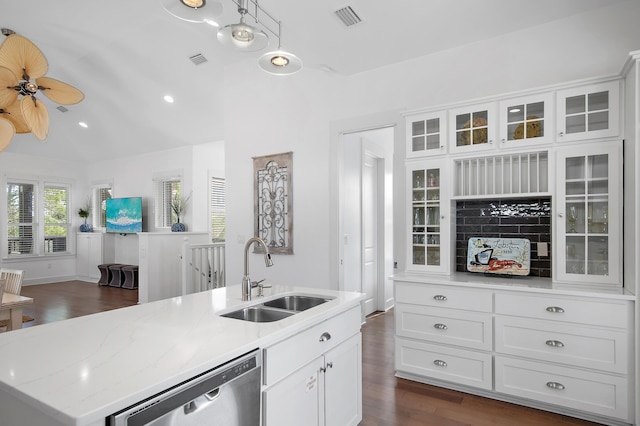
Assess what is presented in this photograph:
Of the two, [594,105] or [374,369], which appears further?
[374,369]

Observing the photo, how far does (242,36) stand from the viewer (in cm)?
208

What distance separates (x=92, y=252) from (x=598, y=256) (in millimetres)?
9892

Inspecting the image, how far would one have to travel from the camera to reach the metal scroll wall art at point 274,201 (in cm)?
464

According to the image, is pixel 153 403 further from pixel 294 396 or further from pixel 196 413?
pixel 294 396

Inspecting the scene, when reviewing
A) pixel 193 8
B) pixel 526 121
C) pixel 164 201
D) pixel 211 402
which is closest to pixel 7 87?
pixel 193 8

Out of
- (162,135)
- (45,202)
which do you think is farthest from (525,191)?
(45,202)

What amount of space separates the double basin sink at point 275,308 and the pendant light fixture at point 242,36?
1.51 meters

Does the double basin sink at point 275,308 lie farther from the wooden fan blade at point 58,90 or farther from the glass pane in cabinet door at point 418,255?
the wooden fan blade at point 58,90

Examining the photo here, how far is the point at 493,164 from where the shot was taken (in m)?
3.29

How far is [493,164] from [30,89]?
3.82 metres

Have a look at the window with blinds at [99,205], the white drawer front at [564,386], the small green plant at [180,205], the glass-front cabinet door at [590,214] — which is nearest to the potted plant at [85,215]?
the window with blinds at [99,205]

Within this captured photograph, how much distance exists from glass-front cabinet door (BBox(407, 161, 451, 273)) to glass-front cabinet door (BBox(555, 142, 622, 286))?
84 centimetres

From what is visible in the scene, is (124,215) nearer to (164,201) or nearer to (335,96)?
(164,201)

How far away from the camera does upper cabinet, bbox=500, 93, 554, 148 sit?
2836mm
